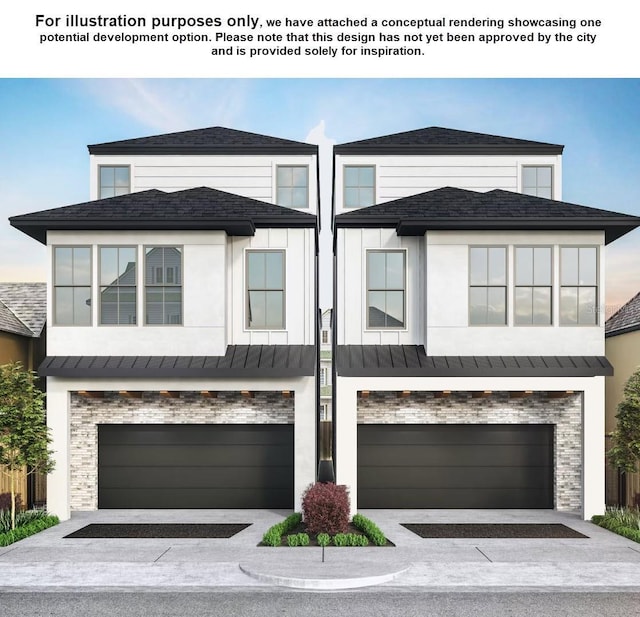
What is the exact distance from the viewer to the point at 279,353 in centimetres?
1284

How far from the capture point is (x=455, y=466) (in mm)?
13633

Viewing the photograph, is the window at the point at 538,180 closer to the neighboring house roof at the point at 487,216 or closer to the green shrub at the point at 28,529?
the neighboring house roof at the point at 487,216

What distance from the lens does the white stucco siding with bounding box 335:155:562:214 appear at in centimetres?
1555

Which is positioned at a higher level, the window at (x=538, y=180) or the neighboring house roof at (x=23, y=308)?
the window at (x=538, y=180)

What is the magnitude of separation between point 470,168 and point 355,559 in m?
10.9

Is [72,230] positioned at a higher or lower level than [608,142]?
lower

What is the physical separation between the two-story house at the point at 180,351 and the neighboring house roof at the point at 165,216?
38 millimetres

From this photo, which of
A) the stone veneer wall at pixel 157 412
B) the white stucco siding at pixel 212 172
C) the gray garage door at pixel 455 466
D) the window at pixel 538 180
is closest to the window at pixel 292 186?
the white stucco siding at pixel 212 172

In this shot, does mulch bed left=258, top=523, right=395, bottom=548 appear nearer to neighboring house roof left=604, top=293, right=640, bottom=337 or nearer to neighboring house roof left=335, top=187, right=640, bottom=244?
neighboring house roof left=335, top=187, right=640, bottom=244

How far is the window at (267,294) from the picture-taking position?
13273 mm

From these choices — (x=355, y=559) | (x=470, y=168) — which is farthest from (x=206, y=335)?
(x=470, y=168)

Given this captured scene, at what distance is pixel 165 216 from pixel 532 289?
859 cm

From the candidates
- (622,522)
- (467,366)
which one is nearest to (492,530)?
(622,522)
